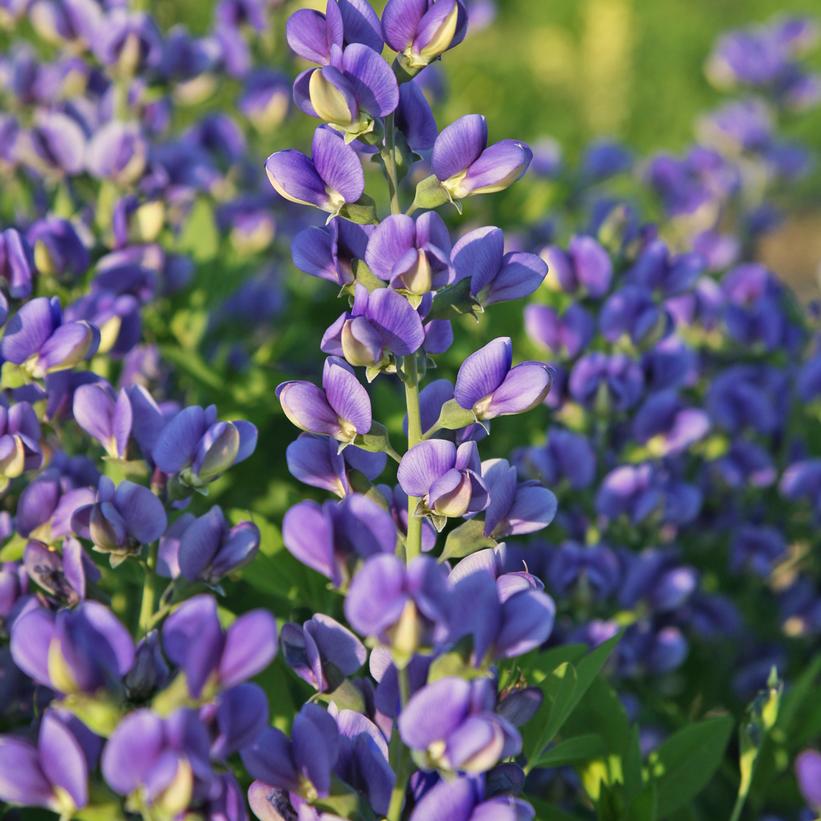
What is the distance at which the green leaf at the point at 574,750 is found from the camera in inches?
44.0

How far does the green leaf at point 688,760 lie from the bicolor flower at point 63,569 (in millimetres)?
685

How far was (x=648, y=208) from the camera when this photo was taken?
9.62 feet

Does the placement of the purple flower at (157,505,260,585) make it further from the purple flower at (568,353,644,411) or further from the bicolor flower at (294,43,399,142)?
the purple flower at (568,353,644,411)

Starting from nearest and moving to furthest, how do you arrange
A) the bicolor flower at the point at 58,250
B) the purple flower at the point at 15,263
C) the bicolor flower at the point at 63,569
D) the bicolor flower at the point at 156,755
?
the bicolor flower at the point at 156,755 < the bicolor flower at the point at 63,569 < the purple flower at the point at 15,263 < the bicolor flower at the point at 58,250

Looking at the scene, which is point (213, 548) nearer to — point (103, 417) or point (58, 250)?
point (103, 417)

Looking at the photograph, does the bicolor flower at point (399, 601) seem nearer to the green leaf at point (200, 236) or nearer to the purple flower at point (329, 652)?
the purple flower at point (329, 652)

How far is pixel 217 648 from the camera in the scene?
79cm

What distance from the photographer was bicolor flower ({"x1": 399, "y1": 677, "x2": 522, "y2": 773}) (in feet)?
2.56

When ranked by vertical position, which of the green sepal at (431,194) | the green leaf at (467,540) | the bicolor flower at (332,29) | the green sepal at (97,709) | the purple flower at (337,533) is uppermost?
the bicolor flower at (332,29)

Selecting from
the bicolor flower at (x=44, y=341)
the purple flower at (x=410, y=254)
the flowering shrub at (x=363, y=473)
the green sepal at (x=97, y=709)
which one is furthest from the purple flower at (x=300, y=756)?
the bicolor flower at (x=44, y=341)

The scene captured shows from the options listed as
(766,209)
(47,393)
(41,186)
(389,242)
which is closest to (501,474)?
(389,242)

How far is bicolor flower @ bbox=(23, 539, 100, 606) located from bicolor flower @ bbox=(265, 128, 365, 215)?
0.40 metres

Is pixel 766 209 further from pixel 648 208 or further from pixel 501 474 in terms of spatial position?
pixel 501 474

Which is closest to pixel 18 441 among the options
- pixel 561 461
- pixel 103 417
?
pixel 103 417
